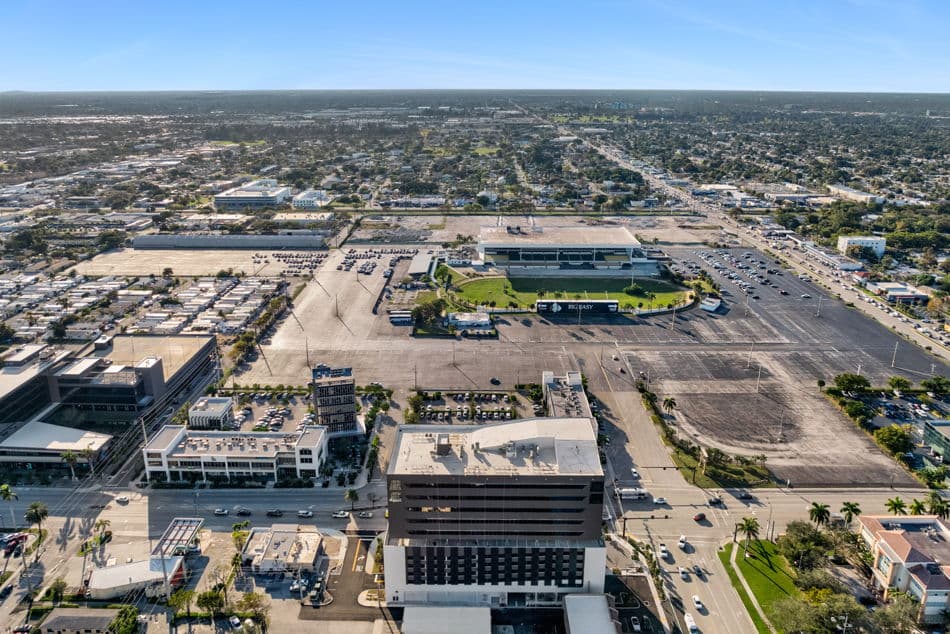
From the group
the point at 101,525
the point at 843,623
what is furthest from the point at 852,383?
the point at 101,525

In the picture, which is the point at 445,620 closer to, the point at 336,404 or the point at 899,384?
the point at 336,404

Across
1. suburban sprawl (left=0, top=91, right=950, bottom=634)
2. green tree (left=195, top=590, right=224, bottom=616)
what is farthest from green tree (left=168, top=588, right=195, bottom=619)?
suburban sprawl (left=0, top=91, right=950, bottom=634)

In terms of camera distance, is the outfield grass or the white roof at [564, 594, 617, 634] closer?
the white roof at [564, 594, 617, 634]

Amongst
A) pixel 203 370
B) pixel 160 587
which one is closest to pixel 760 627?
pixel 160 587

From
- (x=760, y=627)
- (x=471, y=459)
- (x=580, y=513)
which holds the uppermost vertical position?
(x=471, y=459)

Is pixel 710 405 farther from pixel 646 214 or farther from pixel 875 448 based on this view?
pixel 646 214

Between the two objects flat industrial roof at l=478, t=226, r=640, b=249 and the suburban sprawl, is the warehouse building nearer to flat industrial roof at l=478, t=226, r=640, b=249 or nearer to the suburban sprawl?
flat industrial roof at l=478, t=226, r=640, b=249
